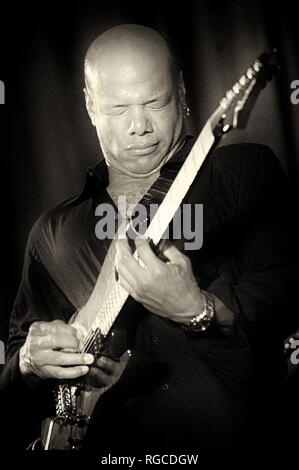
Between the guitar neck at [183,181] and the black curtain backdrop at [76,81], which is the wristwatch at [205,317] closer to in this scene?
the guitar neck at [183,181]

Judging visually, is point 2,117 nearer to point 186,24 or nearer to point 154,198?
point 186,24

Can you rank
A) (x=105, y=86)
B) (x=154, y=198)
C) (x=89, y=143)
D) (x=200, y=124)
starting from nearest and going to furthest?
(x=154, y=198), (x=105, y=86), (x=200, y=124), (x=89, y=143)

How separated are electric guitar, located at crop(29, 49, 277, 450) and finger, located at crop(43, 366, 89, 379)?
3cm

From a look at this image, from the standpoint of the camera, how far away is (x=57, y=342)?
4.10 feet

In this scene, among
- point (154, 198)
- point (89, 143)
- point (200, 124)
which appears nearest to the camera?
point (154, 198)

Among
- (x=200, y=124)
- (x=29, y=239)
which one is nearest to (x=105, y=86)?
(x=200, y=124)

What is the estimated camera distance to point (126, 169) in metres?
1.30

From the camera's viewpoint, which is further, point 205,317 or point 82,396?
point 82,396

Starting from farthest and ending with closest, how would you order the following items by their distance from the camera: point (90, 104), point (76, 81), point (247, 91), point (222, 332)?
1. point (76, 81)
2. point (90, 104)
3. point (222, 332)
4. point (247, 91)

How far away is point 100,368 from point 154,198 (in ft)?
1.12

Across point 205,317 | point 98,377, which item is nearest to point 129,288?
point 205,317

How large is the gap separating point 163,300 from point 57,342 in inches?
12.0

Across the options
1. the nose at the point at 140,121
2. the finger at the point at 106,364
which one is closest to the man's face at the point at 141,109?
the nose at the point at 140,121

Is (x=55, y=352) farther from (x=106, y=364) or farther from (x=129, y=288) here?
(x=129, y=288)
